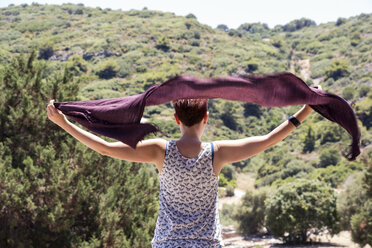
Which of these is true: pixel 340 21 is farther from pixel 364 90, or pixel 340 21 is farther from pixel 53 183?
pixel 53 183

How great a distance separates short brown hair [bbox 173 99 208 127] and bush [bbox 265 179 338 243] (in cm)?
2644

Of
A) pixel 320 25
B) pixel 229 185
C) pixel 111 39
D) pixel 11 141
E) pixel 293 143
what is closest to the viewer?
pixel 11 141

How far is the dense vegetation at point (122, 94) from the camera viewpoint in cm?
998

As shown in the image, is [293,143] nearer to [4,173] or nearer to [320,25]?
[4,173]

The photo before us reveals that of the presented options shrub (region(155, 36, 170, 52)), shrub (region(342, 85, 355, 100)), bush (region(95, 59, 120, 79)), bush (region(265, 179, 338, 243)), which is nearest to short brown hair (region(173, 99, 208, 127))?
bush (region(265, 179, 338, 243))

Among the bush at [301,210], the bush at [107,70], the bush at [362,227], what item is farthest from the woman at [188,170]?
the bush at [107,70]

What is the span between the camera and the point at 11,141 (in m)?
10.7

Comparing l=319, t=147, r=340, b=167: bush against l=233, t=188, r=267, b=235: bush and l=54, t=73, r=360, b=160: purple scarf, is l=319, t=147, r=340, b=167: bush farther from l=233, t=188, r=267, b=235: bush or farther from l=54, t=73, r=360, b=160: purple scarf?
l=54, t=73, r=360, b=160: purple scarf

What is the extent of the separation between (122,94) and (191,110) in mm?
80502

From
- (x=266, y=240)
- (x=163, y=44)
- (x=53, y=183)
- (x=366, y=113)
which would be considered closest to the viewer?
(x=53, y=183)

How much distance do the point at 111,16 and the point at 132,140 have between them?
142 meters

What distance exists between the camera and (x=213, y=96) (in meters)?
2.32

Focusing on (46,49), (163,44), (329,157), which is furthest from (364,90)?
(46,49)

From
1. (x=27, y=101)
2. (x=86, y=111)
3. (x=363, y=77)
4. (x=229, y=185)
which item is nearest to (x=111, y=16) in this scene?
(x=363, y=77)
